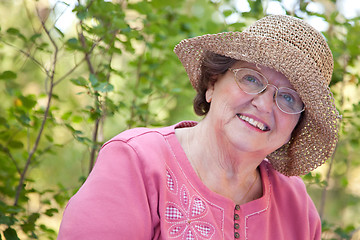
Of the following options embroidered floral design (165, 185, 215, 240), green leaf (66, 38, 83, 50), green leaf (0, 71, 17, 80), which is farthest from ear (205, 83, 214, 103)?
green leaf (0, 71, 17, 80)

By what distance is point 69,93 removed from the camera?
18.2ft

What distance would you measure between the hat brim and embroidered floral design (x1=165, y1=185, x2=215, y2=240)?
0.54 metres

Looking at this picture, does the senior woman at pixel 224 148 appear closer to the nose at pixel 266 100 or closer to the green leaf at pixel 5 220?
the nose at pixel 266 100

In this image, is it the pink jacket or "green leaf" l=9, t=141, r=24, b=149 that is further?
"green leaf" l=9, t=141, r=24, b=149

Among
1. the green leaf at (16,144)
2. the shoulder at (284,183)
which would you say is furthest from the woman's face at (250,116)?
the green leaf at (16,144)

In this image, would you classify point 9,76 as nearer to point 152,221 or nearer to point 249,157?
point 152,221

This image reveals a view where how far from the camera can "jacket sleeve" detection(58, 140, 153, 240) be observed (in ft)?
5.07

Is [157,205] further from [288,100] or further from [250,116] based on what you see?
[288,100]

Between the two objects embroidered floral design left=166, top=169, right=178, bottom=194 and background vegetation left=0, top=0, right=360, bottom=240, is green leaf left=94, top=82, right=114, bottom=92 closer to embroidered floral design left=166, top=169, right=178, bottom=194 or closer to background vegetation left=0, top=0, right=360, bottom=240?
background vegetation left=0, top=0, right=360, bottom=240

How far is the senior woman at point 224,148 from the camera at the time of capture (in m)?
1.64

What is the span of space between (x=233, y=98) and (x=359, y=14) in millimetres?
1459

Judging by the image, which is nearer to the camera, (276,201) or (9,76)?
(276,201)

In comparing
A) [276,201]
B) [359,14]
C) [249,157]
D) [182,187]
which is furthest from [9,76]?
[359,14]

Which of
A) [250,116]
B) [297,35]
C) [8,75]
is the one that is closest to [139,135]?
[250,116]
